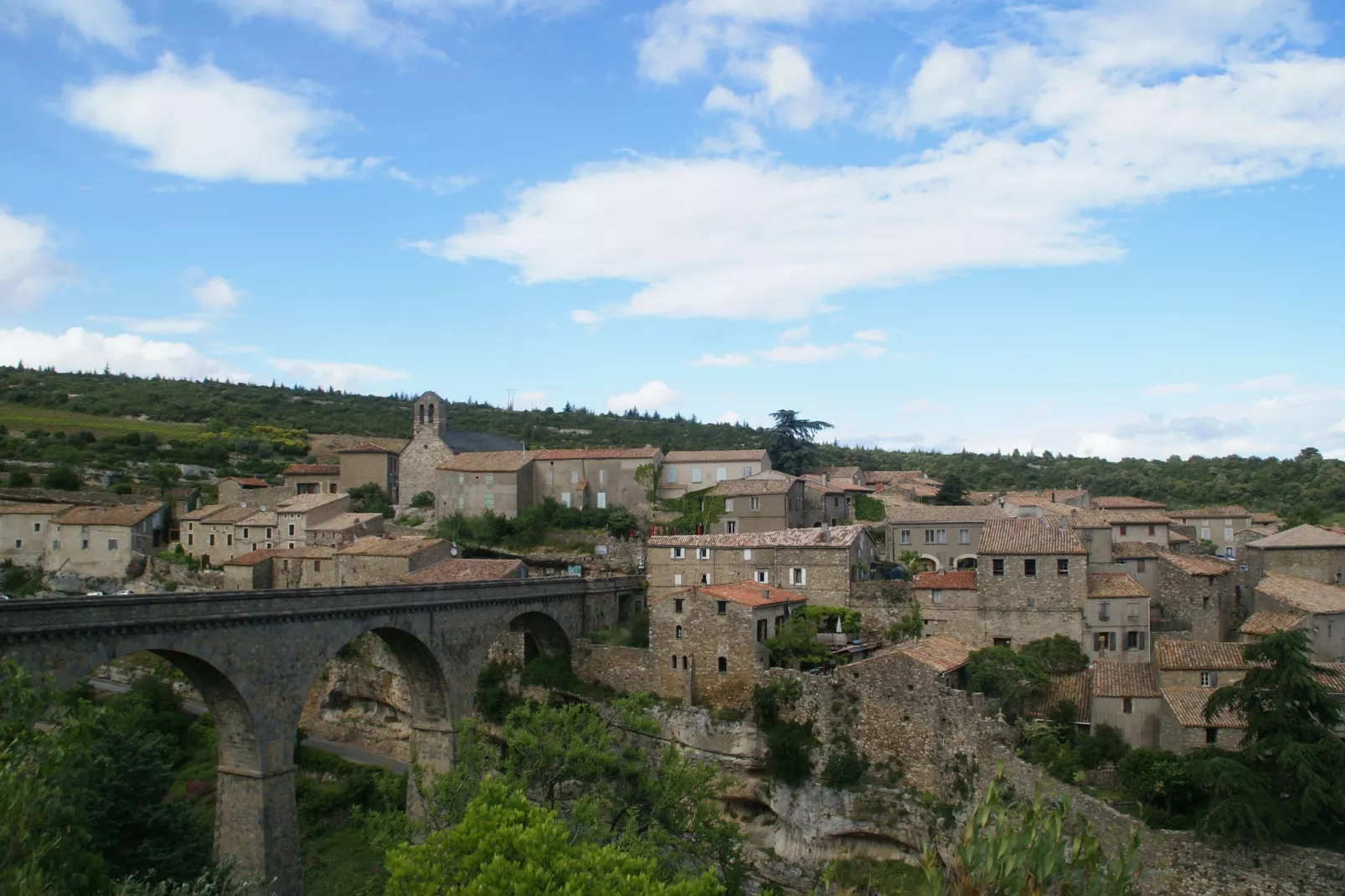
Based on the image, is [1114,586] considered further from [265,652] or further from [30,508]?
[30,508]

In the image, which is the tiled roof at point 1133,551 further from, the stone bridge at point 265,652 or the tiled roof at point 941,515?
the stone bridge at point 265,652

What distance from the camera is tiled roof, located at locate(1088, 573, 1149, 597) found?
39.2 metres

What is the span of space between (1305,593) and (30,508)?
72.4 m

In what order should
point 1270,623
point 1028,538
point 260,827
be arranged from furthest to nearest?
point 1028,538 < point 1270,623 < point 260,827

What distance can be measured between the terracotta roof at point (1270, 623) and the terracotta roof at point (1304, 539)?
8.09 m

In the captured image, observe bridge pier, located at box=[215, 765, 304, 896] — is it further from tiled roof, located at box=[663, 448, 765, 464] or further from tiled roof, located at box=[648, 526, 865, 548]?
tiled roof, located at box=[663, 448, 765, 464]

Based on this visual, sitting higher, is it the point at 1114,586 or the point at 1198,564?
the point at 1198,564

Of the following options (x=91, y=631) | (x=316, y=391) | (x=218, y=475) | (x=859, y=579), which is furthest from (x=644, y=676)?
(x=316, y=391)

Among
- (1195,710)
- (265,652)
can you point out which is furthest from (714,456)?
(265,652)

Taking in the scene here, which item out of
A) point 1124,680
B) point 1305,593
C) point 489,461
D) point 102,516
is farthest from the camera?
point 489,461

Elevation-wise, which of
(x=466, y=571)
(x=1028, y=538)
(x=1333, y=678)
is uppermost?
(x=1028, y=538)

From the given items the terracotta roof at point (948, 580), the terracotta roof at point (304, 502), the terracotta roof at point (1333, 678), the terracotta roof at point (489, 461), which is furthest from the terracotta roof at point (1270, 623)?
the terracotta roof at point (304, 502)

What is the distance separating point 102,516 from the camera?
61250mm

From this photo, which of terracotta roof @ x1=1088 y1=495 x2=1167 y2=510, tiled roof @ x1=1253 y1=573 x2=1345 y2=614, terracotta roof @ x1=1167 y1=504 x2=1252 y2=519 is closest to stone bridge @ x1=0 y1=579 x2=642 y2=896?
tiled roof @ x1=1253 y1=573 x2=1345 y2=614
